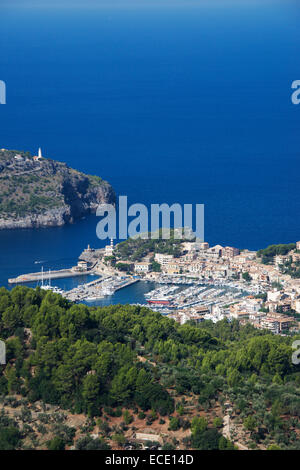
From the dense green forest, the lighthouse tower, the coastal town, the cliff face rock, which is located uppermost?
the cliff face rock

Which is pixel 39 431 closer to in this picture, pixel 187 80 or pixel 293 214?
pixel 293 214

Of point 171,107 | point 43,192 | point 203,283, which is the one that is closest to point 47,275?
point 203,283

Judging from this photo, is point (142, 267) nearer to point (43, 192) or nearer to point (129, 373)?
point (43, 192)

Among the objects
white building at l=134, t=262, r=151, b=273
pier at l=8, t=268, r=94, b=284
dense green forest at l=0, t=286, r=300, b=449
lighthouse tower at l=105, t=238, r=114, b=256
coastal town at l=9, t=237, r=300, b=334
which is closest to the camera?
dense green forest at l=0, t=286, r=300, b=449

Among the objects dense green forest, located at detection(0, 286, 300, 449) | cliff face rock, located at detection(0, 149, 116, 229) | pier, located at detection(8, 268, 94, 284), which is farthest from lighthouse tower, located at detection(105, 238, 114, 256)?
dense green forest, located at detection(0, 286, 300, 449)

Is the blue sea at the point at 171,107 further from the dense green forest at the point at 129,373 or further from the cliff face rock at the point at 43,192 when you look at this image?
the dense green forest at the point at 129,373

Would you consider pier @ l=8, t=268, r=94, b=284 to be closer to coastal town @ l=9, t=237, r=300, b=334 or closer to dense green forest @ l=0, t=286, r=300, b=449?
coastal town @ l=9, t=237, r=300, b=334
